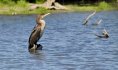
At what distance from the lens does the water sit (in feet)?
65.1

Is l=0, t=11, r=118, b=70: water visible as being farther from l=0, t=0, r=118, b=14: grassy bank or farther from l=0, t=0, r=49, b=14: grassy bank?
l=0, t=0, r=118, b=14: grassy bank

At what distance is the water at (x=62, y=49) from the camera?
19828 millimetres

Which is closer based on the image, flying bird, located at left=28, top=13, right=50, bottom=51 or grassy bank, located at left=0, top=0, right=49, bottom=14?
flying bird, located at left=28, top=13, right=50, bottom=51

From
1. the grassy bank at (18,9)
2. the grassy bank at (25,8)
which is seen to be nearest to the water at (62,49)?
the grassy bank at (18,9)

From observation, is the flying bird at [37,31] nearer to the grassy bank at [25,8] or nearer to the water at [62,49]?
the water at [62,49]

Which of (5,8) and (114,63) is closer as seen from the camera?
(114,63)

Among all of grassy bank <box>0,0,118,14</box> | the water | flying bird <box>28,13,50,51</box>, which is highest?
flying bird <box>28,13,50,51</box>

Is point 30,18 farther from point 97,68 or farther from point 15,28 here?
point 97,68

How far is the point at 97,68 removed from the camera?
61.9 ft

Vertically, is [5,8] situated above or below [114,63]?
below

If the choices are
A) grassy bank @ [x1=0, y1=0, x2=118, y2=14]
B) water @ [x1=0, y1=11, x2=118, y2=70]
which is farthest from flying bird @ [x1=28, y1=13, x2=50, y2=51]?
grassy bank @ [x1=0, y1=0, x2=118, y2=14]

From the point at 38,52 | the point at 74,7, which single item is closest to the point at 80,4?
the point at 74,7

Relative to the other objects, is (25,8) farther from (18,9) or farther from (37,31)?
Answer: (37,31)

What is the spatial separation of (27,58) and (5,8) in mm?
34123
